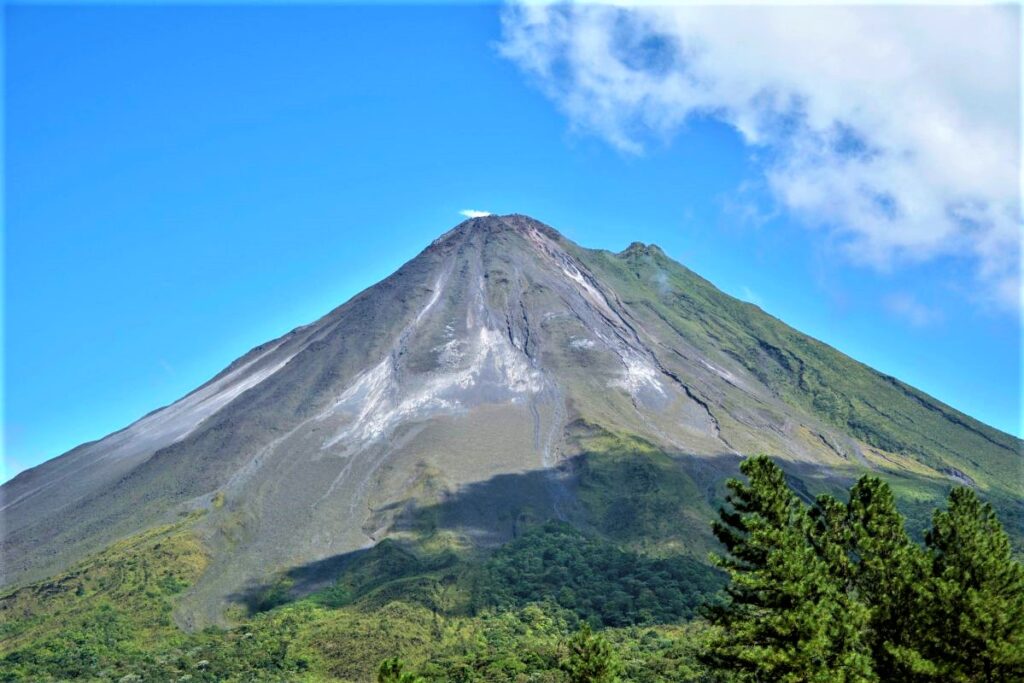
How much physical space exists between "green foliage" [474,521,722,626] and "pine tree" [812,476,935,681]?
151 feet

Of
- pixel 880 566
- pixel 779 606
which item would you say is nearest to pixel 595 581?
pixel 880 566

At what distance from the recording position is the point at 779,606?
29.5m

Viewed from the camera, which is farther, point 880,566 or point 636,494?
point 636,494

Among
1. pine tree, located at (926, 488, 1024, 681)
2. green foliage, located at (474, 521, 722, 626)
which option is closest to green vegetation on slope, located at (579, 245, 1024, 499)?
green foliage, located at (474, 521, 722, 626)

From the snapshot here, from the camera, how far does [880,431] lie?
6284 inches

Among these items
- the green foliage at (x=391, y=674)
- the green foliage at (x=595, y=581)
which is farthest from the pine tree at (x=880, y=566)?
the green foliage at (x=595, y=581)

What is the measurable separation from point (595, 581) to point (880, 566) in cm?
5522

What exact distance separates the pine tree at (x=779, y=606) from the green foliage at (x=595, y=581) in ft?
160

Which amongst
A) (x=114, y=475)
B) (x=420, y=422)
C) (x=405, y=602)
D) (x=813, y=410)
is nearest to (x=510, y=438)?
(x=420, y=422)

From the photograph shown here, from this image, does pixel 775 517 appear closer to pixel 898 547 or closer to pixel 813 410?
pixel 898 547

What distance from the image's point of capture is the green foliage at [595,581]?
79.9 metres

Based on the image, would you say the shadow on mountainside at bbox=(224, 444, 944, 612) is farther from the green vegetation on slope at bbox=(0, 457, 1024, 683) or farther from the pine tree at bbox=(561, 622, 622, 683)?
the pine tree at bbox=(561, 622, 622, 683)

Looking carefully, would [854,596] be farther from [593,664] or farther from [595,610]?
[595,610]

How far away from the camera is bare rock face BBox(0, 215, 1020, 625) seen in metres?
104
